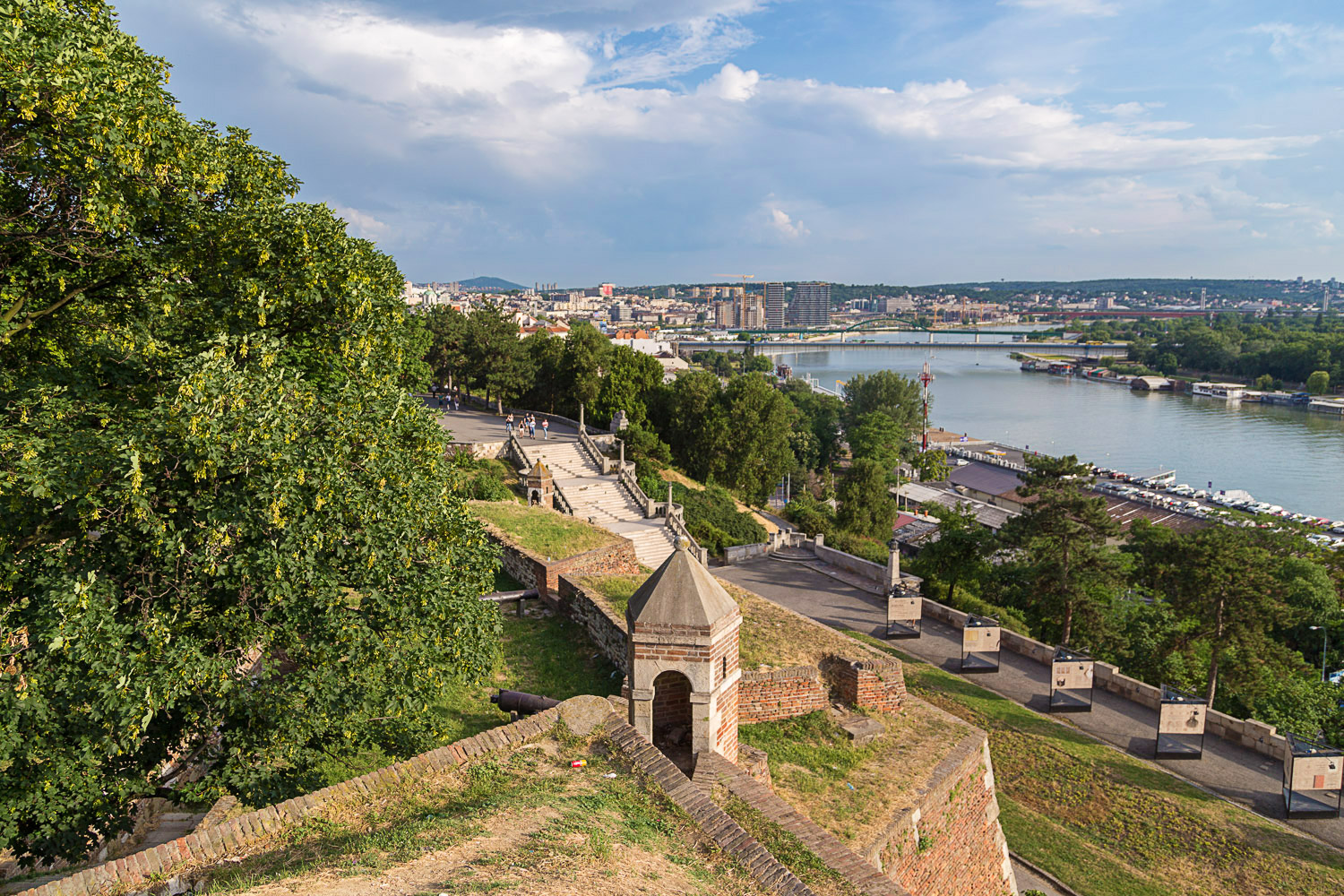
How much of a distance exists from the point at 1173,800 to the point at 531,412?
3465 centimetres

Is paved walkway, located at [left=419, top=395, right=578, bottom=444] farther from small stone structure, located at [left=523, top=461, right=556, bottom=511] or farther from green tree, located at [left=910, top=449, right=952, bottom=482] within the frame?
green tree, located at [left=910, top=449, right=952, bottom=482]

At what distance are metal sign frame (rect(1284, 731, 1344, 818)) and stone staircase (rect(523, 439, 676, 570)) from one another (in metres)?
15.7

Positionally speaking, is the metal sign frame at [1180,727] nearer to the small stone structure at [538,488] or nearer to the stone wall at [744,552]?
the stone wall at [744,552]

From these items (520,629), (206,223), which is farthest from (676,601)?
(206,223)

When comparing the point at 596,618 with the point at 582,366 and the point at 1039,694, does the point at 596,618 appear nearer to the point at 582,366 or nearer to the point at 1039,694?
the point at 1039,694

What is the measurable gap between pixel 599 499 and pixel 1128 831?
66.3 ft

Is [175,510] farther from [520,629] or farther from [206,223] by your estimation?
[520,629]

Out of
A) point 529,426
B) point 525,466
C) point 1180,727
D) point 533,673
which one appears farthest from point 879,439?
point 533,673

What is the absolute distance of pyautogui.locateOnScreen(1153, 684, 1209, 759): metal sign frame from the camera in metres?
16.0

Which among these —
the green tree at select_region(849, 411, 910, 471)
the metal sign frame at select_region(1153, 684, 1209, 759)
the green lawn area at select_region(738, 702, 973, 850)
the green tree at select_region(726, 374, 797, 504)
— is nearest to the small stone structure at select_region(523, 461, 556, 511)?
the green tree at select_region(726, 374, 797, 504)

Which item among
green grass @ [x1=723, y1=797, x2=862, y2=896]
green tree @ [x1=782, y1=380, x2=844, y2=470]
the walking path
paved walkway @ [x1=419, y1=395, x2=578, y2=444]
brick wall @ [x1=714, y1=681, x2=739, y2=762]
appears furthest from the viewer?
green tree @ [x1=782, y1=380, x2=844, y2=470]

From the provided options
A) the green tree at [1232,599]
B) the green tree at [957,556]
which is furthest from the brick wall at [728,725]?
the green tree at [957,556]

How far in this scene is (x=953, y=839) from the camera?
34.8 feet

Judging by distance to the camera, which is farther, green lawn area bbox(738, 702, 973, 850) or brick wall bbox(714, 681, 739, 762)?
green lawn area bbox(738, 702, 973, 850)
